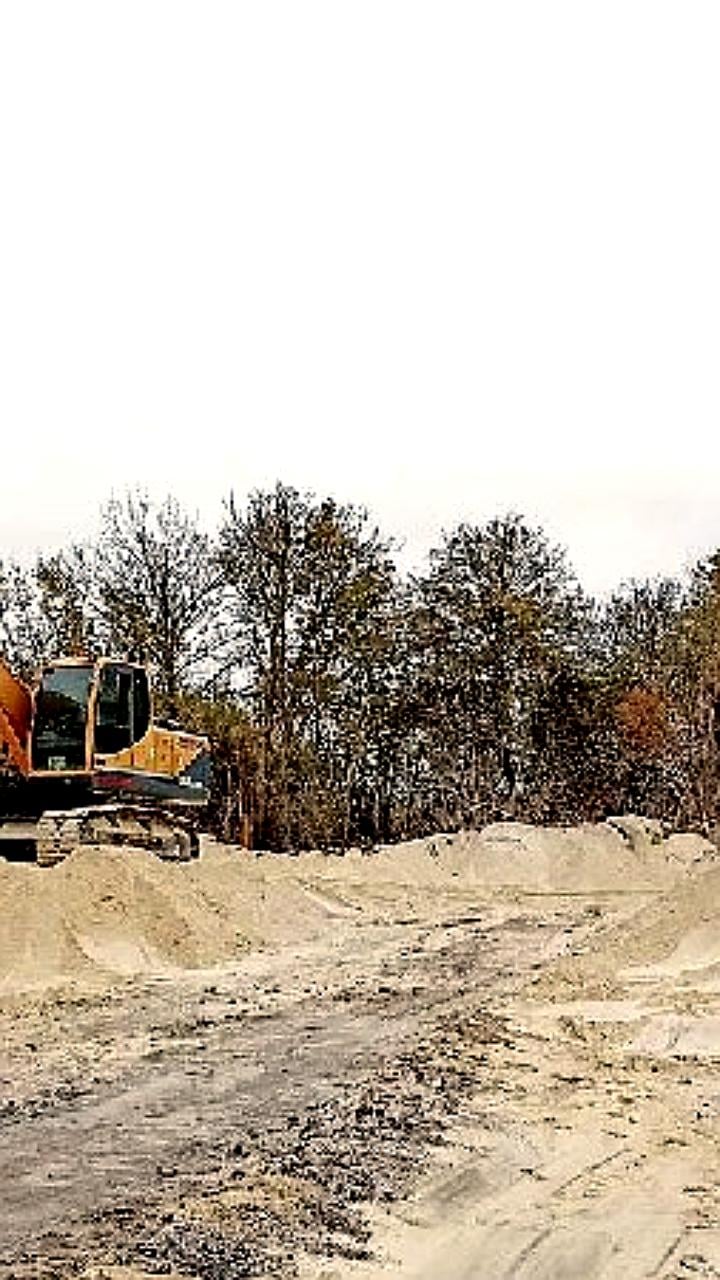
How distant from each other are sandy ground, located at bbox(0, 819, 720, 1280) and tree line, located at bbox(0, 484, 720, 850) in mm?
15529

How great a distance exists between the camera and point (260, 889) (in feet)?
74.6

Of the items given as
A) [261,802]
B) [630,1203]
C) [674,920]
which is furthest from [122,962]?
[261,802]

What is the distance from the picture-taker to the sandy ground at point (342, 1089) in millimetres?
6523

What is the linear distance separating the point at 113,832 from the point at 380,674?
18.9 metres

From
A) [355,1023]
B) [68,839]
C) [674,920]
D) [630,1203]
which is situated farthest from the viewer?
[68,839]

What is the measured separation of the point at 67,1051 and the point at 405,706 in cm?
2892

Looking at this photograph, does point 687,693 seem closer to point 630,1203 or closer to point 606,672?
point 606,672

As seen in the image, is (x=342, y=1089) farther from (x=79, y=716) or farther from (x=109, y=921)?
(x=79, y=716)

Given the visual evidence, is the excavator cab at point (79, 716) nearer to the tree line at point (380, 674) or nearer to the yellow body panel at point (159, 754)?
the yellow body panel at point (159, 754)

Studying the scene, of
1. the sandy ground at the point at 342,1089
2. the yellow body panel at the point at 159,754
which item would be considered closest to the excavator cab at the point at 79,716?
the yellow body panel at the point at 159,754

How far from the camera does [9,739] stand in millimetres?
20812

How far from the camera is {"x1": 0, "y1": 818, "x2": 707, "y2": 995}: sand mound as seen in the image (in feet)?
52.6

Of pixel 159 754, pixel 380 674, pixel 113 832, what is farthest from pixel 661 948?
pixel 380 674

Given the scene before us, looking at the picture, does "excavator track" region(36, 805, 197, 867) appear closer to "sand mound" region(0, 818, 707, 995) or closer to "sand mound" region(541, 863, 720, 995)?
"sand mound" region(0, 818, 707, 995)
